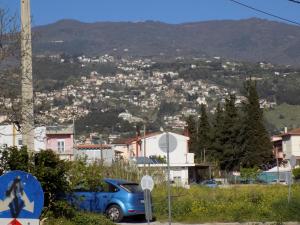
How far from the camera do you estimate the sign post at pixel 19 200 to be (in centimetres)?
765

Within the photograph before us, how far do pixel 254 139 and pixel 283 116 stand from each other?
94.0 meters

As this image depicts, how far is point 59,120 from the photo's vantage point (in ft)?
57.1

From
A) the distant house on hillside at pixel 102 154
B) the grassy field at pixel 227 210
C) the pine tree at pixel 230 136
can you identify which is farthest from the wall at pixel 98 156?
the pine tree at pixel 230 136

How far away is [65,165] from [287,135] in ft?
379

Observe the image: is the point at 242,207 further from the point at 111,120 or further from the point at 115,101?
the point at 115,101

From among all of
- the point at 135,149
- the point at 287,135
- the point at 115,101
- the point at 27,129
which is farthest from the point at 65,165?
the point at 115,101

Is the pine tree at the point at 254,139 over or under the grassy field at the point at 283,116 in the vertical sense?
under

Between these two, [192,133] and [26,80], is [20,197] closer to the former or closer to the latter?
[26,80]

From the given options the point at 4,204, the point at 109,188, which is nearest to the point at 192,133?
the point at 109,188

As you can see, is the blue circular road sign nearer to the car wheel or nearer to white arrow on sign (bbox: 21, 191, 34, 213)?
white arrow on sign (bbox: 21, 191, 34, 213)

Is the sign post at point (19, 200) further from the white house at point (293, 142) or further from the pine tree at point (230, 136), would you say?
the white house at point (293, 142)

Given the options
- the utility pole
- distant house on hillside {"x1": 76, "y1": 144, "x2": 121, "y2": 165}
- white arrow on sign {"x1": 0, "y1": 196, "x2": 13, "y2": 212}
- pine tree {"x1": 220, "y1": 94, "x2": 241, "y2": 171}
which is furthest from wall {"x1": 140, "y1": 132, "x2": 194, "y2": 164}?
white arrow on sign {"x1": 0, "y1": 196, "x2": 13, "y2": 212}

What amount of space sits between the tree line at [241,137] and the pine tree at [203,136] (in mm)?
1825

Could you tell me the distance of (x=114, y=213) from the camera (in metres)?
24.5
